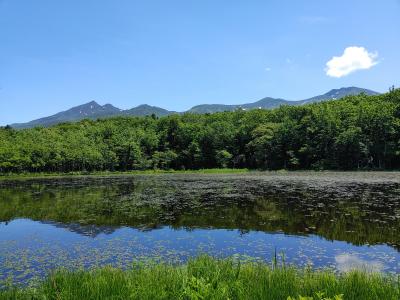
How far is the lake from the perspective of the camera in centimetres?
1470

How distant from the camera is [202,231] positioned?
67.5 ft

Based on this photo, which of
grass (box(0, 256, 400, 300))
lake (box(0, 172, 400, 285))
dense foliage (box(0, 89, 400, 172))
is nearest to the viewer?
grass (box(0, 256, 400, 300))

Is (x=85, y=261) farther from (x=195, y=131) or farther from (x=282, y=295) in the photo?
(x=195, y=131)

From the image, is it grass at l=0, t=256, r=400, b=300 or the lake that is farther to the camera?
the lake

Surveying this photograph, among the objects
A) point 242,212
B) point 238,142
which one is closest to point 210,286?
point 242,212

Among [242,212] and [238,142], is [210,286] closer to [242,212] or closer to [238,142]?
[242,212]

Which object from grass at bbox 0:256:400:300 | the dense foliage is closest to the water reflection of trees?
grass at bbox 0:256:400:300

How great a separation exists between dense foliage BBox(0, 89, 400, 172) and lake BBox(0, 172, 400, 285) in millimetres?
51505

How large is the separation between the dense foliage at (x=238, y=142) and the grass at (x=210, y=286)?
73.3 meters

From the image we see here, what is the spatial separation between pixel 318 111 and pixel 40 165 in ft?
222

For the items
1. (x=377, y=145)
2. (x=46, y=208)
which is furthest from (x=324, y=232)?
(x=377, y=145)

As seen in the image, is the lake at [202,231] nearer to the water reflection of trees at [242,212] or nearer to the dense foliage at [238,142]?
the water reflection of trees at [242,212]

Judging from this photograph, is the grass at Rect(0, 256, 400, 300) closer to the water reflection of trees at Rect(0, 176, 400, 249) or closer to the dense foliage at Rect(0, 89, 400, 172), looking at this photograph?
the water reflection of trees at Rect(0, 176, 400, 249)

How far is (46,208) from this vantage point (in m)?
31.5
